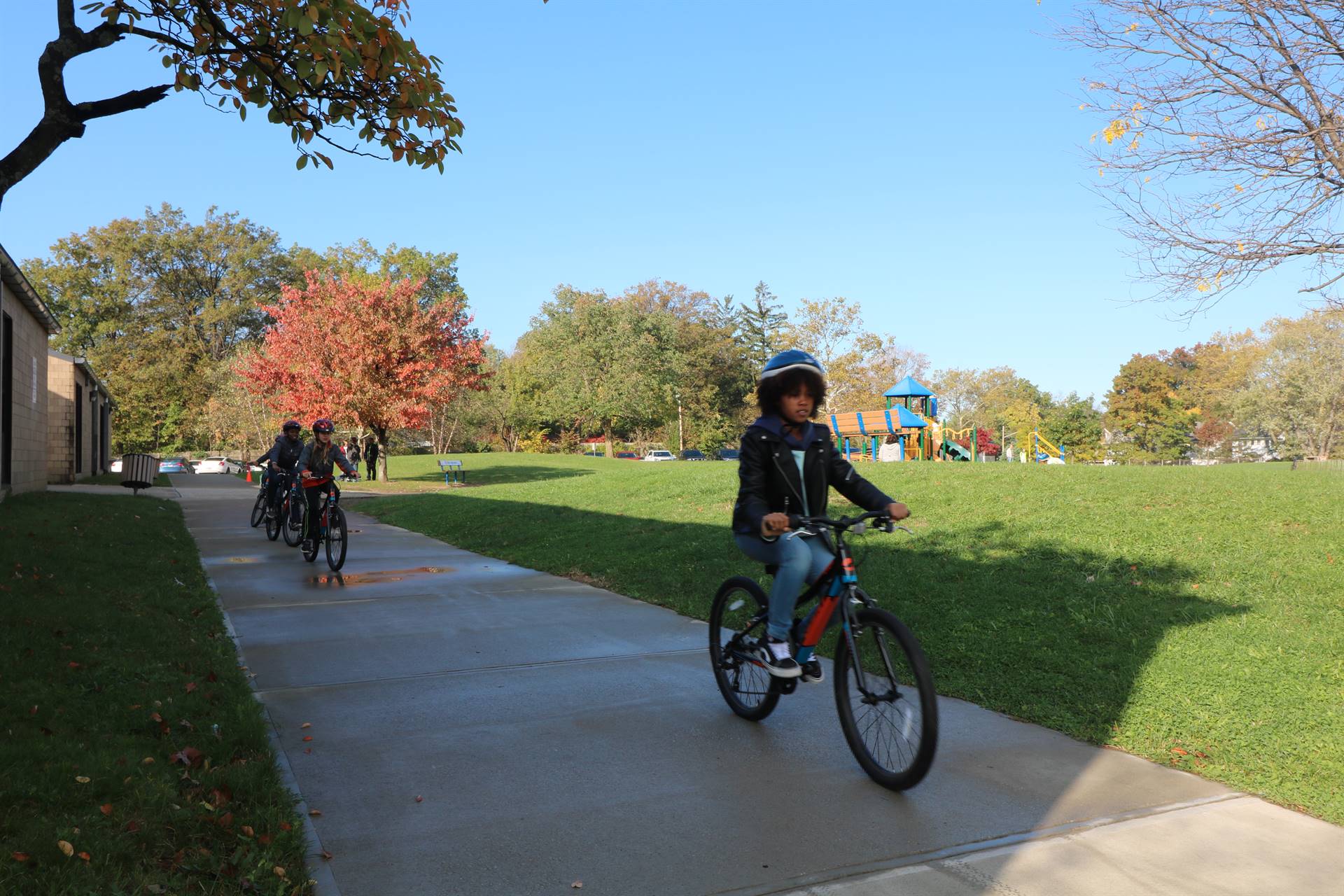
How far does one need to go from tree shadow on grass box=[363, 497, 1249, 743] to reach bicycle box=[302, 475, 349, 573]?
2106 mm

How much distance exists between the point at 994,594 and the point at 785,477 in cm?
418

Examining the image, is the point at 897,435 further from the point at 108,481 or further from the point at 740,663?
the point at 740,663

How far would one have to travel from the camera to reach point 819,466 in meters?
4.68

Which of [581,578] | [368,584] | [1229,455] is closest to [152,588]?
[368,584]

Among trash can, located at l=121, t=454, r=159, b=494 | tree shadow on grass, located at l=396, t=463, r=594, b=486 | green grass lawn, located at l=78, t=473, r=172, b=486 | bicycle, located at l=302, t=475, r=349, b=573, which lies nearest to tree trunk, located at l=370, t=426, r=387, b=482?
tree shadow on grass, located at l=396, t=463, r=594, b=486

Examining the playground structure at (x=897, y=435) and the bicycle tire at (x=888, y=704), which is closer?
the bicycle tire at (x=888, y=704)

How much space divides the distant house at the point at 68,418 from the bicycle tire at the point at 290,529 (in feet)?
54.2

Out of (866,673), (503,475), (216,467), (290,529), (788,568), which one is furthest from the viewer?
(216,467)

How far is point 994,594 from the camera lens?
8047 mm

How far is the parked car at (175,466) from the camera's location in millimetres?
48562

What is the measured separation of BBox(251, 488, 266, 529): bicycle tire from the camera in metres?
15.3

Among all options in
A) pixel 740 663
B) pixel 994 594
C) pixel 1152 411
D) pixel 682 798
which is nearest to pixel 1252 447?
pixel 1152 411

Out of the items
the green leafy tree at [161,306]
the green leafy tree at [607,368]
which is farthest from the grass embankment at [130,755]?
the green leafy tree at [161,306]

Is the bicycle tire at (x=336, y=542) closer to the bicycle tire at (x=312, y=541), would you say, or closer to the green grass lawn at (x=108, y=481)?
the bicycle tire at (x=312, y=541)
